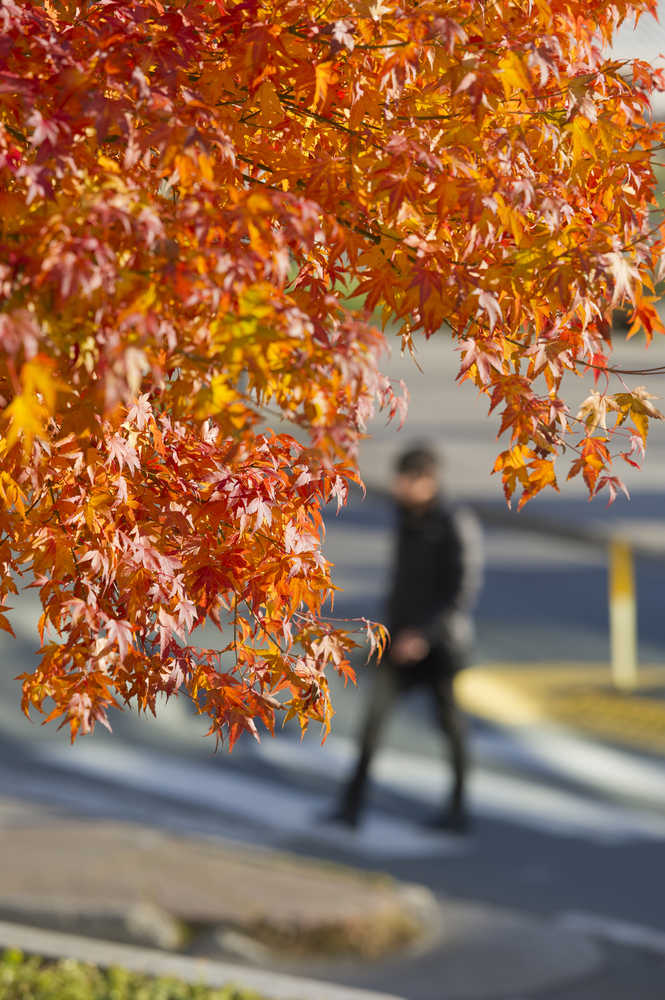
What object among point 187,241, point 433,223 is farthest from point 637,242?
point 187,241

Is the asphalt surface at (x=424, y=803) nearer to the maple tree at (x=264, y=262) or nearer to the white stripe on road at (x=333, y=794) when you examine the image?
the white stripe on road at (x=333, y=794)

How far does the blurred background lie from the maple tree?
452 mm

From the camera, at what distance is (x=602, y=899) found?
618cm

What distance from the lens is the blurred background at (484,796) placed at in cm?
A: 554

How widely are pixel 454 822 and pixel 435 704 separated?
0.63 metres

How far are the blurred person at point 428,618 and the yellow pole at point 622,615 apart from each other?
287 cm

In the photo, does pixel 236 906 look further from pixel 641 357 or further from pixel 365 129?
pixel 641 357

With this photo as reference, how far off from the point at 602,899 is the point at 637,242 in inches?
167

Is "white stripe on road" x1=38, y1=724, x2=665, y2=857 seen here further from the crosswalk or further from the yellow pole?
the yellow pole

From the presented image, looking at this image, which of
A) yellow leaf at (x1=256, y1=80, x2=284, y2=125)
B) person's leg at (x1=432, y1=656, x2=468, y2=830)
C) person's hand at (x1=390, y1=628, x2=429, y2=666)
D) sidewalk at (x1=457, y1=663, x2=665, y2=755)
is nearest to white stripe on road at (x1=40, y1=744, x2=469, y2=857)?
person's leg at (x1=432, y1=656, x2=468, y2=830)

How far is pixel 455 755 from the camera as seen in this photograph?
281 inches

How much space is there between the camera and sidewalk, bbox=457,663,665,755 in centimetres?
867

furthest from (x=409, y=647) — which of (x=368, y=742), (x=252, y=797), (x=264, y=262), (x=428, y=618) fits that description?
(x=264, y=262)

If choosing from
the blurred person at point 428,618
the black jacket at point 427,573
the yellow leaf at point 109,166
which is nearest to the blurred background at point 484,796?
the blurred person at point 428,618
